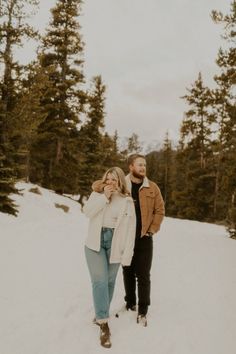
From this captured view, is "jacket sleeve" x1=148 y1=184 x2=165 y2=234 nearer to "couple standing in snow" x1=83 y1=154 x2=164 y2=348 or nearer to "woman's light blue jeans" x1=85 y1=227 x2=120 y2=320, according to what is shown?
"couple standing in snow" x1=83 y1=154 x2=164 y2=348

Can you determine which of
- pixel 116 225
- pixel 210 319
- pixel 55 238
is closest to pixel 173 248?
pixel 55 238

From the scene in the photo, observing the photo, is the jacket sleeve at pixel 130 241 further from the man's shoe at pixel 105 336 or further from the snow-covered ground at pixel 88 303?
the snow-covered ground at pixel 88 303

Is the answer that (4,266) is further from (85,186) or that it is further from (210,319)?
(85,186)

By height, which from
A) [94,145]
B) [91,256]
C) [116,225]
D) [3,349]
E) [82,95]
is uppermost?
[82,95]

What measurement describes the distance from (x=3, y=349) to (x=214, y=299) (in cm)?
433

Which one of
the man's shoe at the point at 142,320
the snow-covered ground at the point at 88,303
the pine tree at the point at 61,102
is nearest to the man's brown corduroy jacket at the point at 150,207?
the man's shoe at the point at 142,320

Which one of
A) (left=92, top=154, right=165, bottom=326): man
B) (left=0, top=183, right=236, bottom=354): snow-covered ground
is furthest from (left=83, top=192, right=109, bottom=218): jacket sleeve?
(left=0, top=183, right=236, bottom=354): snow-covered ground

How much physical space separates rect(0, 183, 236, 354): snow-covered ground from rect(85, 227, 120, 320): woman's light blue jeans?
1.47ft

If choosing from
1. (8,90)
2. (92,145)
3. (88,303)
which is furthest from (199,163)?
(88,303)

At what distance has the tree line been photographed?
1748 centimetres

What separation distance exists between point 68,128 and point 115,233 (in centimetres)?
2679

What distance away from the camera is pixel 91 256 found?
5996 mm

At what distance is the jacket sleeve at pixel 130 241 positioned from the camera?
5.99 metres

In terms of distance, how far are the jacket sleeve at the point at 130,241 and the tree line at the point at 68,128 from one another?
1140 cm
